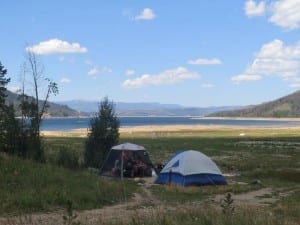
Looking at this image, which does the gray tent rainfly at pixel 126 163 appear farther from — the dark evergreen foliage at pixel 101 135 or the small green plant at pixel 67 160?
the dark evergreen foliage at pixel 101 135

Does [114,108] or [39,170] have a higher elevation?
[114,108]

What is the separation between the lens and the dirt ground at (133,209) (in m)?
14.1

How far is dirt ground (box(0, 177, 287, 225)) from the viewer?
14096 millimetres

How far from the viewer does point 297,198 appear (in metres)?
21.7

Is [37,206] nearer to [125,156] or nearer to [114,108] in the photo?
[125,156]

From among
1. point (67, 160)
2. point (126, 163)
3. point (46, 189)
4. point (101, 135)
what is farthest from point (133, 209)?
point (101, 135)

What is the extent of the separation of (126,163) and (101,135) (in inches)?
236

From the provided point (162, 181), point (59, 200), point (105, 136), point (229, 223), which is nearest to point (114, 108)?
point (105, 136)

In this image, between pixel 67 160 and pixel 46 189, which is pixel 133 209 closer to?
pixel 46 189

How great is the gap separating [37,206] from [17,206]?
0.63 m

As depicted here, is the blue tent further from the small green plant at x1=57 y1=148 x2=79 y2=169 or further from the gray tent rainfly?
the small green plant at x1=57 y1=148 x2=79 y2=169

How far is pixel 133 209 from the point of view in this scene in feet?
58.2

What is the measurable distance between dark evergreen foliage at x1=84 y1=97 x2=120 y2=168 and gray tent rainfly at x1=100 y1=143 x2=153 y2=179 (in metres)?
4.67

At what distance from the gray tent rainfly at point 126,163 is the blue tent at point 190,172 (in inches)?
130
